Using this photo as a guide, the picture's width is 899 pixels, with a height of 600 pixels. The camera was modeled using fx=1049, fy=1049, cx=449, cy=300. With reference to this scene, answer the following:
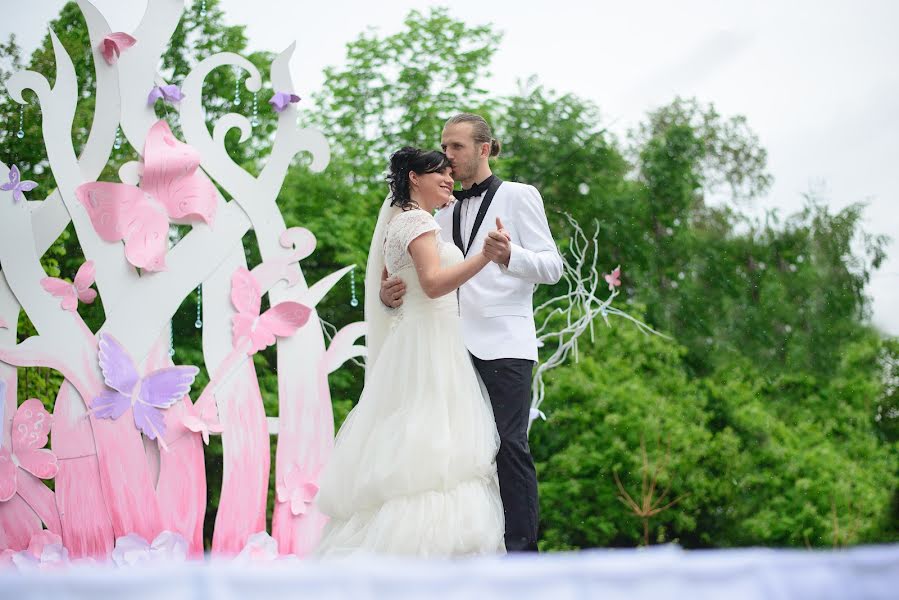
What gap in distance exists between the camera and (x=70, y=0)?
865 cm

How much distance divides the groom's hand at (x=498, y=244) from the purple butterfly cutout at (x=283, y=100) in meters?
2.14

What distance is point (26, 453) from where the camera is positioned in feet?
13.4

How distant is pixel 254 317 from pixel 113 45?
49.1 inches

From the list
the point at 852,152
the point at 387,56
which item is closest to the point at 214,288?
the point at 387,56

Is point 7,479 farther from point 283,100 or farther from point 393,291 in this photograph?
point 393,291

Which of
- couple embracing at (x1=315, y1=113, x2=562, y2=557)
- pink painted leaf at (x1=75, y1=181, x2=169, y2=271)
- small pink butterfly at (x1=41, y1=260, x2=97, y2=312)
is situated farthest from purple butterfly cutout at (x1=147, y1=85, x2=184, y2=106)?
couple embracing at (x1=315, y1=113, x2=562, y2=557)

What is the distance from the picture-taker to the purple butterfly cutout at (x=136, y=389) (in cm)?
410

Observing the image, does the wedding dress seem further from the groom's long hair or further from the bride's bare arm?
the groom's long hair

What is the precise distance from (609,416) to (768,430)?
1.74 meters

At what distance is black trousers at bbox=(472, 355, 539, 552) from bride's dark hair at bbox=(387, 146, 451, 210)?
0.49 meters

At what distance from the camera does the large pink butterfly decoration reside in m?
4.18

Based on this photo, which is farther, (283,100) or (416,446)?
(283,100)

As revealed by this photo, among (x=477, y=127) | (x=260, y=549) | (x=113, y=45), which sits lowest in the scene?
(x=260, y=549)

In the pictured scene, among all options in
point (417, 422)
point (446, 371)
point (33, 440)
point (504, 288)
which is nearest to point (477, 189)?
point (504, 288)
